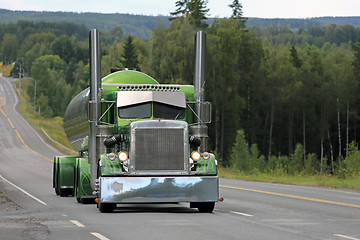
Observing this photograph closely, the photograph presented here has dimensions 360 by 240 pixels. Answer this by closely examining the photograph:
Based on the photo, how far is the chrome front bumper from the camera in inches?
700

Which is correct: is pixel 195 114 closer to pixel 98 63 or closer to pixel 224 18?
pixel 98 63

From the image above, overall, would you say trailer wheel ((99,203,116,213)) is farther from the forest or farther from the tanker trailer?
the forest

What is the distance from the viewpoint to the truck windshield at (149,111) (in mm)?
19531

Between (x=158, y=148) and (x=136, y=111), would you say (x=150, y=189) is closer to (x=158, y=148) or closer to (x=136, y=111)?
(x=158, y=148)

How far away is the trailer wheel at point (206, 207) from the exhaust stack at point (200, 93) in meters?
1.44

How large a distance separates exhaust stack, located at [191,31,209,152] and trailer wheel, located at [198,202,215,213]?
4.71 ft

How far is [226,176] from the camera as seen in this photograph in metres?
44.6

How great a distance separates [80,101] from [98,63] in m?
5.27

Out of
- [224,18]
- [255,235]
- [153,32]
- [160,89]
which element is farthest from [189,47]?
[255,235]

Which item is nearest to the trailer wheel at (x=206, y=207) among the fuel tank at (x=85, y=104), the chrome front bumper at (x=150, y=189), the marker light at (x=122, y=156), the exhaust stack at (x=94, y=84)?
the chrome front bumper at (x=150, y=189)

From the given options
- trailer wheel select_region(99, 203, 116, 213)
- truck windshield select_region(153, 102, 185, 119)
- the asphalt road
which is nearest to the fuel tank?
truck windshield select_region(153, 102, 185, 119)

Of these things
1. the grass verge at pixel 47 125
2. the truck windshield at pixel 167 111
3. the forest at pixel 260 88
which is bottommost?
the grass verge at pixel 47 125

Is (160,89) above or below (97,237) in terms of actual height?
above

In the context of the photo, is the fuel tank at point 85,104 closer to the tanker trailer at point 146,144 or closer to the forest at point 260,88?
the tanker trailer at point 146,144
